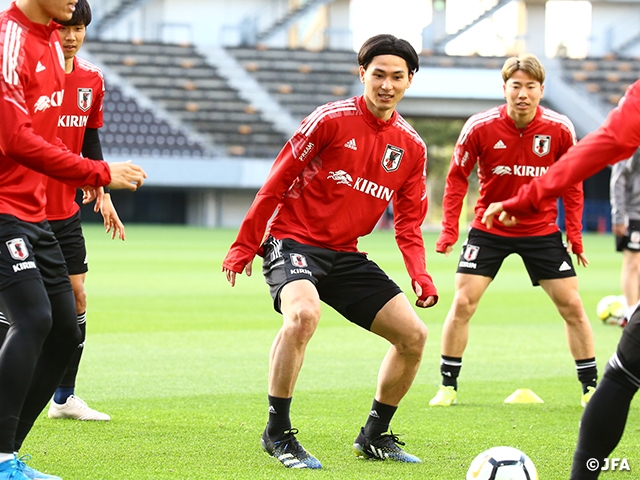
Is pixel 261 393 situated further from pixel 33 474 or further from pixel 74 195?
pixel 33 474

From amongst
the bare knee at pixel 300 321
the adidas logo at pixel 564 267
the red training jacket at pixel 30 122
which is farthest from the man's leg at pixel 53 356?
the adidas logo at pixel 564 267

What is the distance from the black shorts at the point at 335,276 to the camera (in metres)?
4.98

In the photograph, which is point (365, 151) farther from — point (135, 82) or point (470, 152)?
point (135, 82)

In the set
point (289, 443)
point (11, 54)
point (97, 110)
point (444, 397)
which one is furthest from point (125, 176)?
point (444, 397)

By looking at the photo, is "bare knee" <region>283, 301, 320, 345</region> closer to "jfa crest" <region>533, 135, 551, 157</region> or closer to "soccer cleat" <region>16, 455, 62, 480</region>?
"soccer cleat" <region>16, 455, 62, 480</region>

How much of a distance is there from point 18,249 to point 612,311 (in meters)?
8.27

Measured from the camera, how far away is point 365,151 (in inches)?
201

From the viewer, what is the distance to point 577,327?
6.67 metres

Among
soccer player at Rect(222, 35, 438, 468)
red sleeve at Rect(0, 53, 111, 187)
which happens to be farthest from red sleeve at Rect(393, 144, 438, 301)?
red sleeve at Rect(0, 53, 111, 187)

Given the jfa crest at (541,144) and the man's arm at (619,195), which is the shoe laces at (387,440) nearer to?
the jfa crest at (541,144)

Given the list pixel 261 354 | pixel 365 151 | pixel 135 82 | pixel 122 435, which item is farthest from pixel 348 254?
pixel 135 82

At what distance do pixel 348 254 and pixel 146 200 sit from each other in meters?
32.9

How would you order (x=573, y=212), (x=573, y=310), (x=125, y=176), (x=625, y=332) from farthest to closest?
(x=573, y=212), (x=573, y=310), (x=125, y=176), (x=625, y=332)

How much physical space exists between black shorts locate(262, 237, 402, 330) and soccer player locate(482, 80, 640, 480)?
136 centimetres
